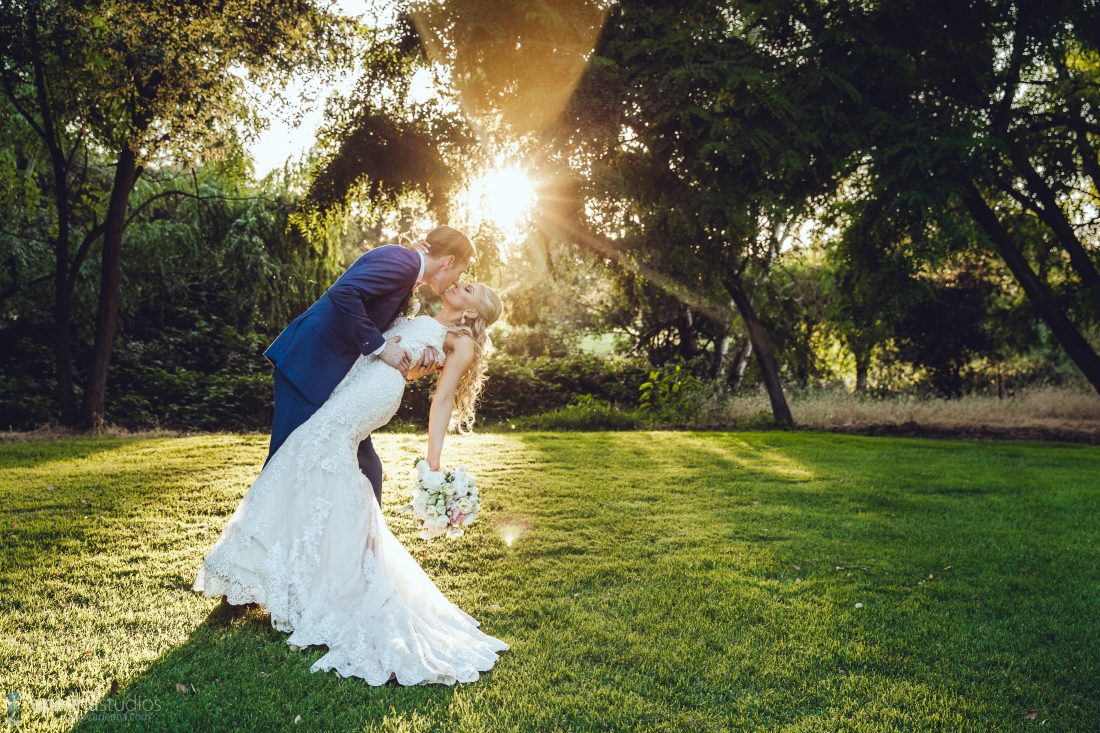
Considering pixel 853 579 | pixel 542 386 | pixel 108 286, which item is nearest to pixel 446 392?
pixel 853 579

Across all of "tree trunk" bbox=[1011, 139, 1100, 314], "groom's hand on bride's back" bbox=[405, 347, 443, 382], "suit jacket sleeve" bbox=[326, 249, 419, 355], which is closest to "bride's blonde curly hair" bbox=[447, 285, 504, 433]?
"groom's hand on bride's back" bbox=[405, 347, 443, 382]

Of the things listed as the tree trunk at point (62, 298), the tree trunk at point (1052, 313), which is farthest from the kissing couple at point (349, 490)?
the tree trunk at point (1052, 313)

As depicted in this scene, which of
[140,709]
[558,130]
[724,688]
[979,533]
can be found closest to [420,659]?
[140,709]

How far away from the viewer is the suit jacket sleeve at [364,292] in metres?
3.93

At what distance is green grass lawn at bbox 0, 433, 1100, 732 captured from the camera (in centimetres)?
324

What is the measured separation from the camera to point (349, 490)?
392 cm

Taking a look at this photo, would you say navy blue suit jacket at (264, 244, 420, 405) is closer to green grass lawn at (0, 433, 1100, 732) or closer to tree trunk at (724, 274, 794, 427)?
green grass lawn at (0, 433, 1100, 732)

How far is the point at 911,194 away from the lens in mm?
9133

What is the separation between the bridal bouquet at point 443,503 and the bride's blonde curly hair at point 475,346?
0.37 m

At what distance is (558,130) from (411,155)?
3.49 m

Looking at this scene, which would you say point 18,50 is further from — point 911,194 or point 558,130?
point 911,194

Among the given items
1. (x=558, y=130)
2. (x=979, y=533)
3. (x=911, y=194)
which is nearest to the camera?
(x=979, y=533)

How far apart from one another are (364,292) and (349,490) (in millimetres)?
1068

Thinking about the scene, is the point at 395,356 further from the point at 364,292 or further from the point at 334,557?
the point at 334,557
